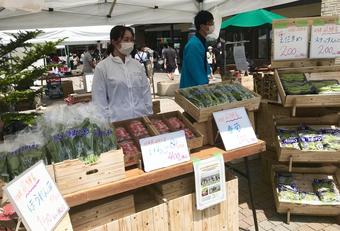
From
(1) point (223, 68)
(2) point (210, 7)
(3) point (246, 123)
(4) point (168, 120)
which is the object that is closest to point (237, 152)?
(3) point (246, 123)

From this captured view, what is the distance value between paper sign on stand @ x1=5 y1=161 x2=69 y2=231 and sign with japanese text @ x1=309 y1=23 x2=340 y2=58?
2807 mm

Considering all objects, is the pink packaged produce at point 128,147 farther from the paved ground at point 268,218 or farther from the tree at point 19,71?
the paved ground at point 268,218

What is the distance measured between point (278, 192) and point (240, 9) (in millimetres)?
2601

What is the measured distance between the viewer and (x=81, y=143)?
199cm

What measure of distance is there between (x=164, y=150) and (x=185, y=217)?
1.79 feet

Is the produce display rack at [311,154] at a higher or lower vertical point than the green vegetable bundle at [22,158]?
lower

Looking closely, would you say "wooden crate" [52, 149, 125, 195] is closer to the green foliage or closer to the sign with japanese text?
the green foliage

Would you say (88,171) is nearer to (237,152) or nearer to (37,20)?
(237,152)

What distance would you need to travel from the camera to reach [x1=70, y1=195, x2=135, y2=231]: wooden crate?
212 centimetres

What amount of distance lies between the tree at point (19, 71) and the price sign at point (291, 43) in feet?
7.16

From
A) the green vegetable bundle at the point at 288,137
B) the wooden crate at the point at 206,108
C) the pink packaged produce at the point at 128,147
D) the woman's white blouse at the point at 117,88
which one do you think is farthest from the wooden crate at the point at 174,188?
the green vegetable bundle at the point at 288,137

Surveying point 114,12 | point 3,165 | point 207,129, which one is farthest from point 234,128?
point 114,12

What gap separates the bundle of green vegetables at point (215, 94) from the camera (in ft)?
8.63

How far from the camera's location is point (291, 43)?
3.36 m
